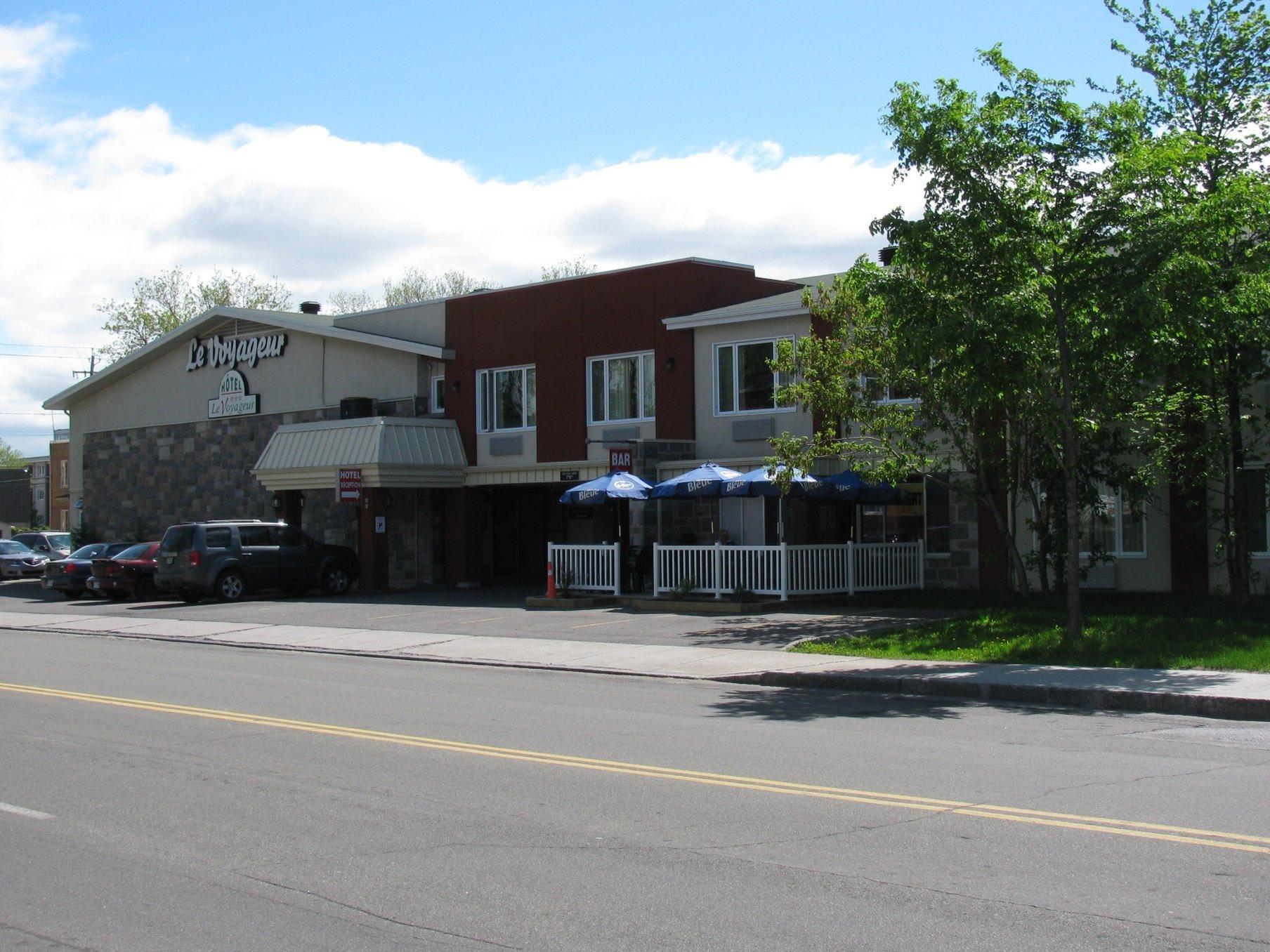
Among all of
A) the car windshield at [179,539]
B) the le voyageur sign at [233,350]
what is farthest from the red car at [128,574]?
the le voyageur sign at [233,350]

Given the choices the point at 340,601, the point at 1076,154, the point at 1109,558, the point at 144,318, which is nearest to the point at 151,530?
the point at 340,601

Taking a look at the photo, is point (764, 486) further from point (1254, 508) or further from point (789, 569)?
point (1254, 508)

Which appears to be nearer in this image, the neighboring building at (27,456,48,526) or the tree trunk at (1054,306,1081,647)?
the tree trunk at (1054,306,1081,647)

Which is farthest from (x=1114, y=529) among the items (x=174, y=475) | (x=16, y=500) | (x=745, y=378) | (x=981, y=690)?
(x=16, y=500)

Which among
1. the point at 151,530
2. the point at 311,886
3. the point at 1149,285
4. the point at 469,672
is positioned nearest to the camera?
the point at 311,886

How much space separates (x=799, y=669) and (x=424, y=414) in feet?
66.6

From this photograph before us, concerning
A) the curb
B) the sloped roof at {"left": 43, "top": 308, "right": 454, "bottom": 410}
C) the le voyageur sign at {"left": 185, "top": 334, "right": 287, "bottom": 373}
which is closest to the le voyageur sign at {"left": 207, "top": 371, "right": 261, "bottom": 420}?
the le voyageur sign at {"left": 185, "top": 334, "right": 287, "bottom": 373}

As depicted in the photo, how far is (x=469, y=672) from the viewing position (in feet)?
54.7

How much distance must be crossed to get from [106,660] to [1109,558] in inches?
600

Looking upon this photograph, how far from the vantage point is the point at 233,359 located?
126 ft

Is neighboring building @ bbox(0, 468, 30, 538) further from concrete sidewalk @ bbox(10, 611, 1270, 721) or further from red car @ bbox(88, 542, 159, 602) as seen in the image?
concrete sidewalk @ bbox(10, 611, 1270, 721)

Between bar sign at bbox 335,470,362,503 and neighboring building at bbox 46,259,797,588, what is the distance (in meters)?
0.04

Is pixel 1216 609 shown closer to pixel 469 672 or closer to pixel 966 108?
pixel 966 108

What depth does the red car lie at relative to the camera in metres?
30.9
